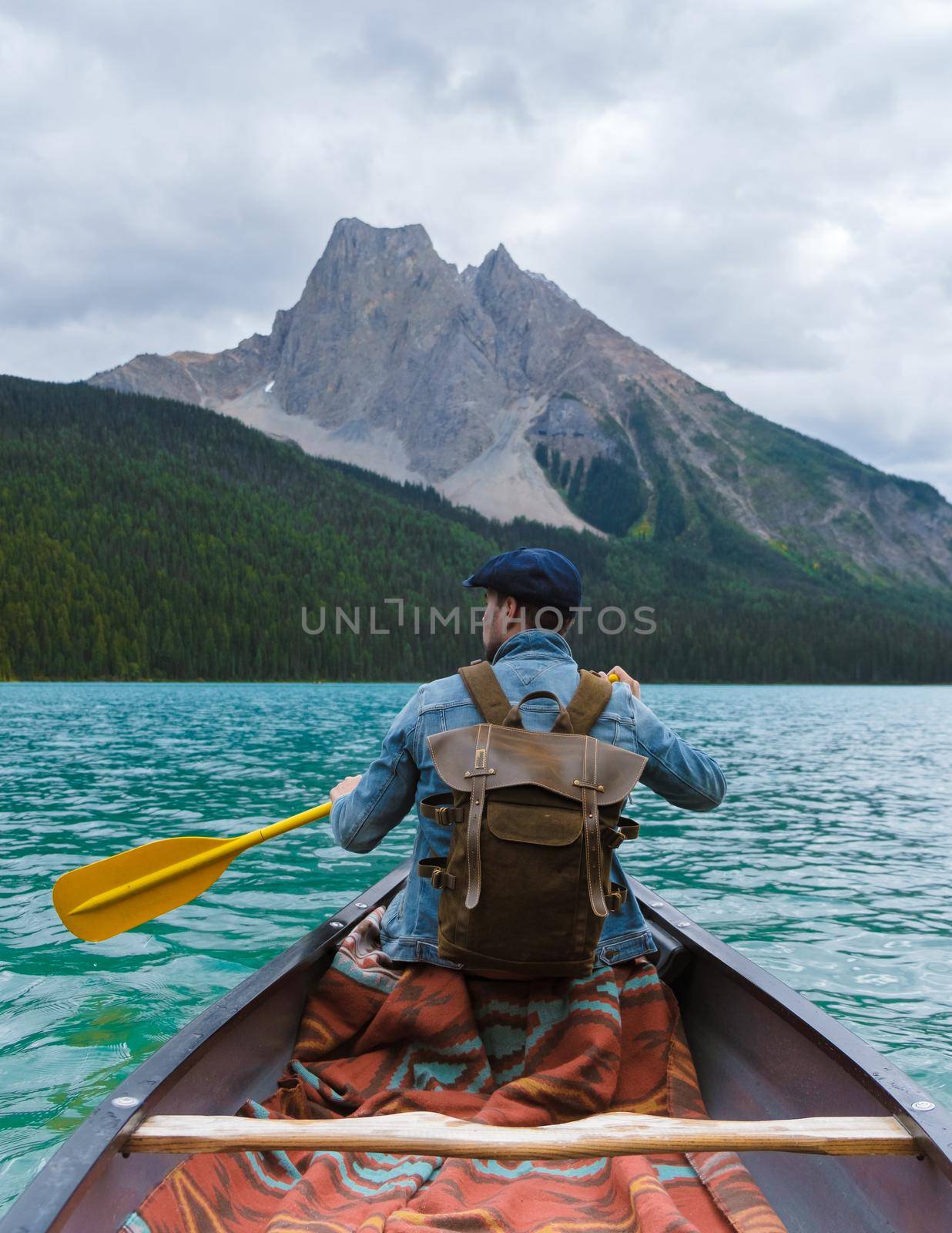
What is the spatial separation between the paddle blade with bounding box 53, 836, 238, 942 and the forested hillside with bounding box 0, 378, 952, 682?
11053 cm

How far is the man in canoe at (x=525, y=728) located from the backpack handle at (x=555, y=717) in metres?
0.04

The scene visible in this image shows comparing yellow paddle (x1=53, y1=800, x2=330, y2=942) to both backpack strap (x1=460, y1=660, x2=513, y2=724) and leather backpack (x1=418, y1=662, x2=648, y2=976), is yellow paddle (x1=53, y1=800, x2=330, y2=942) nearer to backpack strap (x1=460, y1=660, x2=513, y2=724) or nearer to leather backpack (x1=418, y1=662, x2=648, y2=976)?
backpack strap (x1=460, y1=660, x2=513, y2=724)

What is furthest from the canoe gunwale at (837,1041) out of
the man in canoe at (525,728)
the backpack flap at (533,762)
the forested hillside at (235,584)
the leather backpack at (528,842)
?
the forested hillside at (235,584)

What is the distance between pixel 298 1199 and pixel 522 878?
1.42m

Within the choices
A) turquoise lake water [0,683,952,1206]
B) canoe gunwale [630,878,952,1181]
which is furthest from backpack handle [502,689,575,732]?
turquoise lake water [0,683,952,1206]

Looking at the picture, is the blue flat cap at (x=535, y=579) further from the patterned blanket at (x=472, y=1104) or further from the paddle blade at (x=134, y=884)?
the paddle blade at (x=134, y=884)

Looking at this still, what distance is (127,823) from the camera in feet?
55.3

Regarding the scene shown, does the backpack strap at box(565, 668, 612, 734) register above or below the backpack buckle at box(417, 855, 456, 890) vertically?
above

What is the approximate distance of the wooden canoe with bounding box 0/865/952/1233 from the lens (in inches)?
119

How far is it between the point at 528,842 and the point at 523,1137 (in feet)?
3.52

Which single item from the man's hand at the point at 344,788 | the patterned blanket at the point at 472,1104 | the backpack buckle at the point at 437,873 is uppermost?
the man's hand at the point at 344,788

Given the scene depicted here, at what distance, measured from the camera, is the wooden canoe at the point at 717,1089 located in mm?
3033

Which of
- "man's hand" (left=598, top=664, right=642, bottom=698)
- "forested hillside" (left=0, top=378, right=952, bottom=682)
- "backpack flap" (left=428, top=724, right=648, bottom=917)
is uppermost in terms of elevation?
"forested hillside" (left=0, top=378, right=952, bottom=682)

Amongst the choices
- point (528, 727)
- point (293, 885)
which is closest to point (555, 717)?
point (528, 727)
